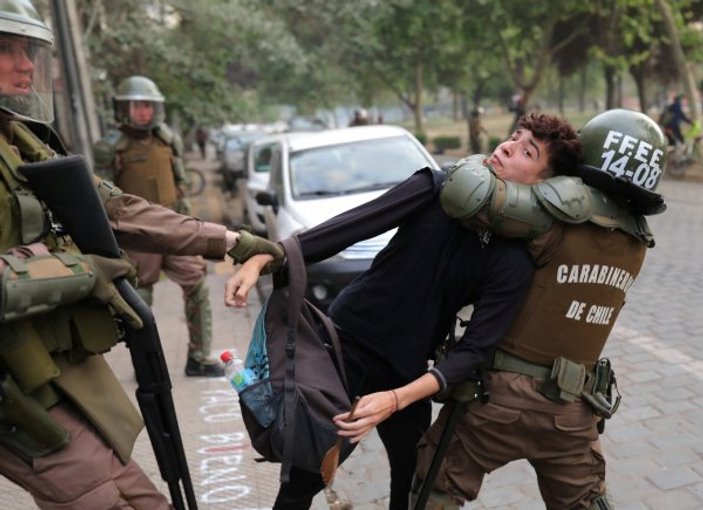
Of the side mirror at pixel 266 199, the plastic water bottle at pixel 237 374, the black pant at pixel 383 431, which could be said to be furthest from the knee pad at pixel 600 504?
the side mirror at pixel 266 199

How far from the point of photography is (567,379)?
2.05 m

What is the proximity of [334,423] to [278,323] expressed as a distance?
351mm

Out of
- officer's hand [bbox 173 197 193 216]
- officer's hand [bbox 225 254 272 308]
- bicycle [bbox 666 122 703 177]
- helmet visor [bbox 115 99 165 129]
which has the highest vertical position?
officer's hand [bbox 225 254 272 308]

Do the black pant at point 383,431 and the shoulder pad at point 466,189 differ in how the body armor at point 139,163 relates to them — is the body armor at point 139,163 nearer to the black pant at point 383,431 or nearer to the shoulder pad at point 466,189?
the black pant at point 383,431

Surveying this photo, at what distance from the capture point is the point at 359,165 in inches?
269

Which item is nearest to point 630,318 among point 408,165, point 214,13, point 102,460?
point 408,165

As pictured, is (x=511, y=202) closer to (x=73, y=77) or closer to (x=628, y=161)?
(x=628, y=161)

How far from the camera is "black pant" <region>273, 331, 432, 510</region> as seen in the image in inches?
86.5

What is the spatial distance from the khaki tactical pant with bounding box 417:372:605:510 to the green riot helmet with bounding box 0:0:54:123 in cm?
153

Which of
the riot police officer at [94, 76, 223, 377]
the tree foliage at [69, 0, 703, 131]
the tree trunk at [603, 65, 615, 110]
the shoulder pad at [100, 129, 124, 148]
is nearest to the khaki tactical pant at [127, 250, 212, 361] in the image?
the riot police officer at [94, 76, 223, 377]

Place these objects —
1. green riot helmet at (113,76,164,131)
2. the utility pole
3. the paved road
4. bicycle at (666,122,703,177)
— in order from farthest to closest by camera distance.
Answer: bicycle at (666,122,703,177)
the utility pole
green riot helmet at (113,76,164,131)
the paved road

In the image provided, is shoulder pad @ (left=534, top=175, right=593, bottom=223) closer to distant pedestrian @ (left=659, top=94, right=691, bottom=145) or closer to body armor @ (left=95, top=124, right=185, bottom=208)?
body armor @ (left=95, top=124, right=185, bottom=208)

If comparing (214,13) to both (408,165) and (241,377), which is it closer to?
(408,165)

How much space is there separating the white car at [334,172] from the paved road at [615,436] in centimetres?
113
